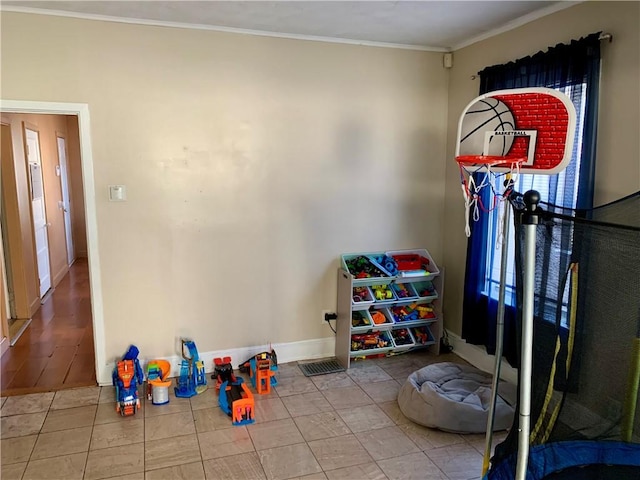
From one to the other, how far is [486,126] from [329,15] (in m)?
1.32

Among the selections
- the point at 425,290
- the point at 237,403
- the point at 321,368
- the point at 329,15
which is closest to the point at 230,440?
the point at 237,403

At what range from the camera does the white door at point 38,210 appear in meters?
5.18

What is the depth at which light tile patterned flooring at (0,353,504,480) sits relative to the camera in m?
2.48

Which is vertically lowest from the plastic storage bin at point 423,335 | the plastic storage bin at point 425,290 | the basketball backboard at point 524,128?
the plastic storage bin at point 423,335

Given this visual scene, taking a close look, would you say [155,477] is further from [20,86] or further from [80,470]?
[20,86]

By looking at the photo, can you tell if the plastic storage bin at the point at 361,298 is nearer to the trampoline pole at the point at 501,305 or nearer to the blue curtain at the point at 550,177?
the blue curtain at the point at 550,177

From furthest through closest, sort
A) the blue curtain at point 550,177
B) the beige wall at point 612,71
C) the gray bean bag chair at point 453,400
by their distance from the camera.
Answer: the gray bean bag chair at point 453,400, the blue curtain at point 550,177, the beige wall at point 612,71

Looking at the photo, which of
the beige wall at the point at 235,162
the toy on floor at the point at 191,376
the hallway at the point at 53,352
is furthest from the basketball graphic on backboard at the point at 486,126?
the hallway at the point at 53,352

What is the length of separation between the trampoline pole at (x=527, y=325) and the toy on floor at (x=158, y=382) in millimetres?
2269

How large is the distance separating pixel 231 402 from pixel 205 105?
2.01 metres

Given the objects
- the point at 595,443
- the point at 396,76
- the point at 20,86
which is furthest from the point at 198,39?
the point at 595,443

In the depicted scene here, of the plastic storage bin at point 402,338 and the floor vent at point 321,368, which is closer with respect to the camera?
the floor vent at point 321,368

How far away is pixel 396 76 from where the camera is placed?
149 inches

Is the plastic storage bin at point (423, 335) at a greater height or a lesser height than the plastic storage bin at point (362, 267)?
lesser
